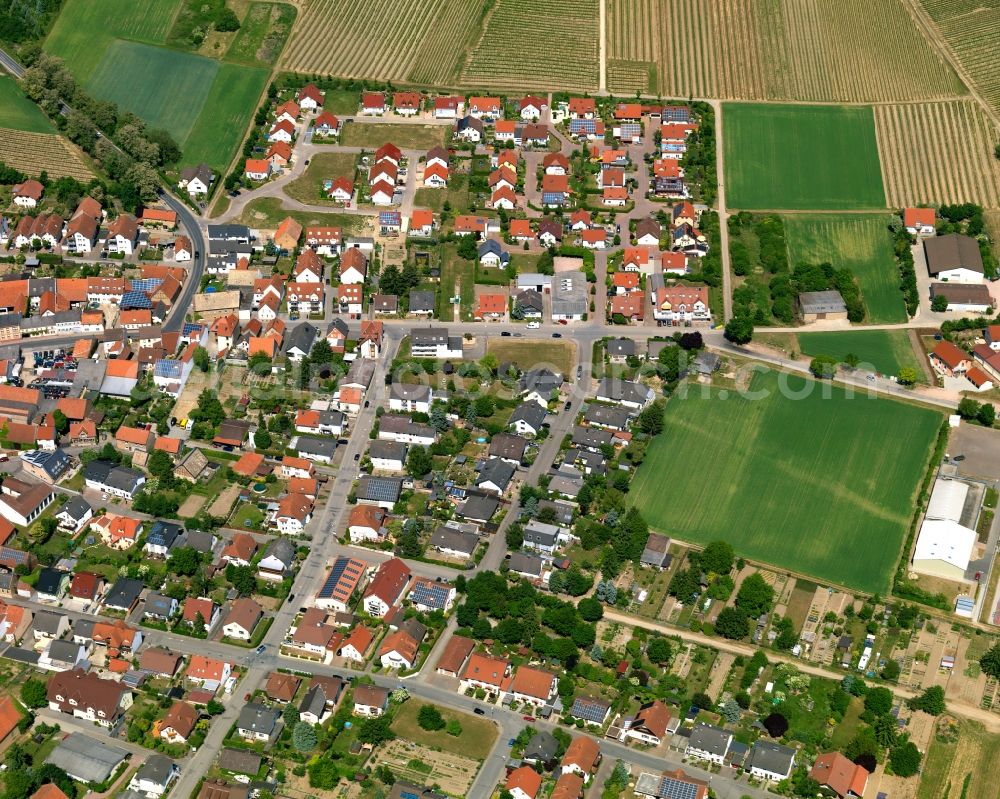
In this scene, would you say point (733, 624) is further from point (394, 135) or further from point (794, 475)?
point (394, 135)

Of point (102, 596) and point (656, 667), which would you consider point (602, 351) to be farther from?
point (102, 596)

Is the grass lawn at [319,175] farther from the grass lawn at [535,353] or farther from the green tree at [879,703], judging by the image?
the green tree at [879,703]

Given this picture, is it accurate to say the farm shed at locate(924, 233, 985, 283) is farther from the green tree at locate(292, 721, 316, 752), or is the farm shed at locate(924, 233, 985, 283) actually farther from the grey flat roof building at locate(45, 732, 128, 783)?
the grey flat roof building at locate(45, 732, 128, 783)

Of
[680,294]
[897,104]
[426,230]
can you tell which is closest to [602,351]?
[680,294]

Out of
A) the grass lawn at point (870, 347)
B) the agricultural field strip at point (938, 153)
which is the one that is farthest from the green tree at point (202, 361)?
the agricultural field strip at point (938, 153)

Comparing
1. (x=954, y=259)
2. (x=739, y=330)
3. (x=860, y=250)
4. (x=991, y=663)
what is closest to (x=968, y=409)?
(x=739, y=330)

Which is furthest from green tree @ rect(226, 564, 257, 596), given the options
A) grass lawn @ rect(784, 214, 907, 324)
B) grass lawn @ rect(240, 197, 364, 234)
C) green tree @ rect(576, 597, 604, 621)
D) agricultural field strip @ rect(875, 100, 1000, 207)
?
agricultural field strip @ rect(875, 100, 1000, 207)
